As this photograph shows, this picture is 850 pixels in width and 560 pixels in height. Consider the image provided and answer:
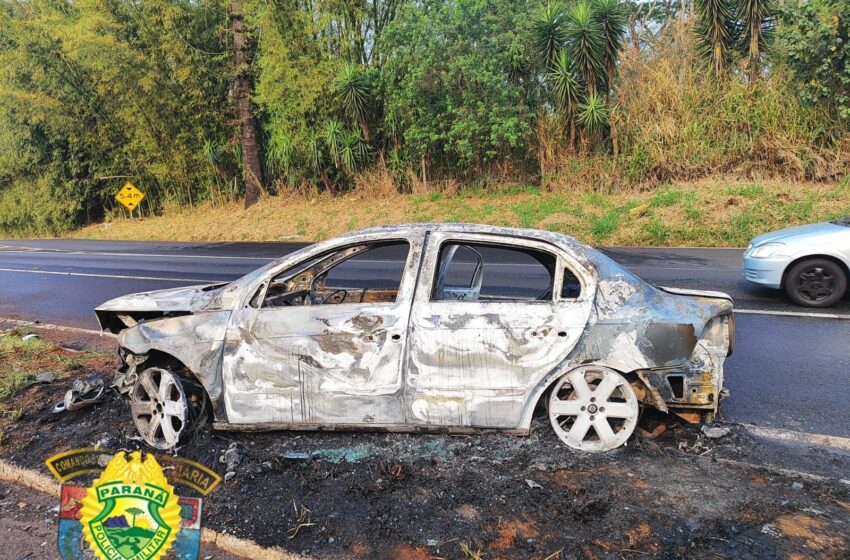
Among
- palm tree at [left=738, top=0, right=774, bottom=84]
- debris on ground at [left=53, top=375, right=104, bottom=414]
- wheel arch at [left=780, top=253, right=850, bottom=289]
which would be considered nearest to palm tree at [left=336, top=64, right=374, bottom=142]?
palm tree at [left=738, top=0, right=774, bottom=84]

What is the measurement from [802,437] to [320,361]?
327cm

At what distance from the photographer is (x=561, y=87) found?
17.5m

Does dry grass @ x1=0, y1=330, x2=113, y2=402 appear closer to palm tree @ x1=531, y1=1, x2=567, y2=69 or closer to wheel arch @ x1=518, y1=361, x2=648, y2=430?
wheel arch @ x1=518, y1=361, x2=648, y2=430

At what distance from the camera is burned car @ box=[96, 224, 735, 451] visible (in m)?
3.74

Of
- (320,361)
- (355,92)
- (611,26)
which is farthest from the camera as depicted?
(355,92)

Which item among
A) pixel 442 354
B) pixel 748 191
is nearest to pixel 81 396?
pixel 442 354

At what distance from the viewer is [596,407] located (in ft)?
12.4

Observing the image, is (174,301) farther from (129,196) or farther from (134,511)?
(129,196)

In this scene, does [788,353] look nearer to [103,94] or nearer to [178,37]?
[178,37]


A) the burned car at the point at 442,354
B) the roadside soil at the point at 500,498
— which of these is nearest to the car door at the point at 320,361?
the burned car at the point at 442,354

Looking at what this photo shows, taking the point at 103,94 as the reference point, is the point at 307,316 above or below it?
below

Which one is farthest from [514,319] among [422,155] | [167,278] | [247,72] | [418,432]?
[247,72]

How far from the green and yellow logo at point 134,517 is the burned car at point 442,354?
1.26 meters

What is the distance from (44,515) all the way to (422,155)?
18.4 meters
